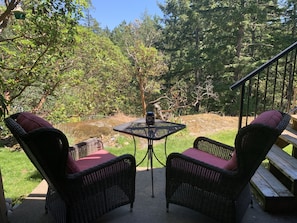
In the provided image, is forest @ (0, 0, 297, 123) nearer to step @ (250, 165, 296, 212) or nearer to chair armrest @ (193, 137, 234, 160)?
chair armrest @ (193, 137, 234, 160)

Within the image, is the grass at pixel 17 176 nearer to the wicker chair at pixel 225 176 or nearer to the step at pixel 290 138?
the wicker chair at pixel 225 176

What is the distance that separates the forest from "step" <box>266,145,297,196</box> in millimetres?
3519

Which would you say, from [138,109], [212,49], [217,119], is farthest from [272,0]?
[217,119]

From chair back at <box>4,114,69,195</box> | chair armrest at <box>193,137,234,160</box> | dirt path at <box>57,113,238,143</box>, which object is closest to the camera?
chair back at <box>4,114,69,195</box>

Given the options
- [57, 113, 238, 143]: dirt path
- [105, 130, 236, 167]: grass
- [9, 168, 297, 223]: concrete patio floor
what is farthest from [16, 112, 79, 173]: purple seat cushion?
[57, 113, 238, 143]: dirt path

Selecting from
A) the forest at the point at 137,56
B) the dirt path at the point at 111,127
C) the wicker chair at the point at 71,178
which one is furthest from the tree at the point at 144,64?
the wicker chair at the point at 71,178

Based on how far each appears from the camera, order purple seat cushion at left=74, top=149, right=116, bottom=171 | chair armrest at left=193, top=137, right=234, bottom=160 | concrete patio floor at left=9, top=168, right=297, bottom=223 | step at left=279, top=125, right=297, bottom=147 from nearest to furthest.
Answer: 1. concrete patio floor at left=9, top=168, right=297, bottom=223
2. purple seat cushion at left=74, top=149, right=116, bottom=171
3. chair armrest at left=193, top=137, right=234, bottom=160
4. step at left=279, top=125, right=297, bottom=147

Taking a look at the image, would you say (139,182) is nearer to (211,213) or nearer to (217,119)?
(211,213)

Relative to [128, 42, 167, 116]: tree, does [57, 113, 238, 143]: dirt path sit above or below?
below

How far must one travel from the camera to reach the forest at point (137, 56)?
4088mm

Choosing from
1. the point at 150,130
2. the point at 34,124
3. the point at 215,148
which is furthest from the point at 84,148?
the point at 215,148

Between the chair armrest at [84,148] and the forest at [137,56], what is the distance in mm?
2122

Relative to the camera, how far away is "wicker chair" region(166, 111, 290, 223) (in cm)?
165

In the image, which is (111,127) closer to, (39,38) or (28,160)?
(28,160)
